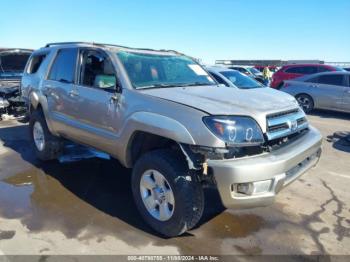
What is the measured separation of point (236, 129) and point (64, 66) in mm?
3167

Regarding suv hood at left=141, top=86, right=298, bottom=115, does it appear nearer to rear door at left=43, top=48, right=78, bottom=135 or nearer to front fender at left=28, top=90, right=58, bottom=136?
rear door at left=43, top=48, right=78, bottom=135

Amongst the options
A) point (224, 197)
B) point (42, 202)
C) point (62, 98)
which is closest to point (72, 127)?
point (62, 98)

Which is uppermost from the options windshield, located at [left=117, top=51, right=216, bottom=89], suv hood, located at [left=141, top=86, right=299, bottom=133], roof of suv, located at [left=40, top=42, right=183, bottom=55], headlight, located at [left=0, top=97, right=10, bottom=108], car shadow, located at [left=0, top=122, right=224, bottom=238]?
roof of suv, located at [left=40, top=42, right=183, bottom=55]

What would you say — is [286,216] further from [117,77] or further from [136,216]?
[117,77]

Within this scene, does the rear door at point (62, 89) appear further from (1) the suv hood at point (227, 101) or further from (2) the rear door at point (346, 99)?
(2) the rear door at point (346, 99)

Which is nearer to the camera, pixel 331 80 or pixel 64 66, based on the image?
pixel 64 66

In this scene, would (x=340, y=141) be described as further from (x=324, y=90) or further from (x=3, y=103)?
(x=3, y=103)

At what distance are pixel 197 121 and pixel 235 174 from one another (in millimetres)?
584

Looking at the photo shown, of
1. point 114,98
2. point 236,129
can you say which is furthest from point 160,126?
point 114,98

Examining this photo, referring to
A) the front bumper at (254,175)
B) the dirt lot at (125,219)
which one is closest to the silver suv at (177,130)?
the front bumper at (254,175)

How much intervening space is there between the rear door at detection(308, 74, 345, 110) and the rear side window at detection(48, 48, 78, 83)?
8.76 meters

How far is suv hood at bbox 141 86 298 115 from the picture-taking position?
3.28 m

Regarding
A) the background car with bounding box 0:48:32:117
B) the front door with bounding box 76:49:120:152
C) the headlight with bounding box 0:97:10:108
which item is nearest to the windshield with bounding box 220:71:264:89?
the front door with bounding box 76:49:120:152

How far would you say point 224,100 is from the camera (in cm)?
356
